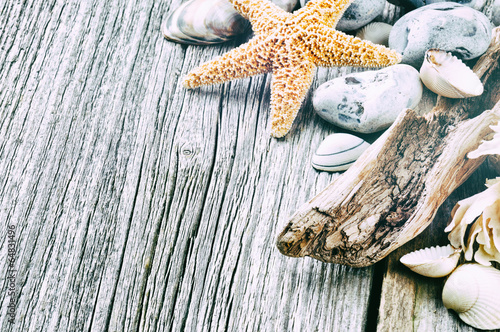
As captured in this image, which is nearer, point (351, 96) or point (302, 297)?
point (302, 297)

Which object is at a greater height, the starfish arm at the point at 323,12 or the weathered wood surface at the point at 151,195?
the starfish arm at the point at 323,12

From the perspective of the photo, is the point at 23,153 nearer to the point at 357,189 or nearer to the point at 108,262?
the point at 108,262

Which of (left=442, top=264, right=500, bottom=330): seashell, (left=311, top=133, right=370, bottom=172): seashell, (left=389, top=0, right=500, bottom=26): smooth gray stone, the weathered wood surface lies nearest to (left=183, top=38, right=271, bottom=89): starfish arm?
the weathered wood surface

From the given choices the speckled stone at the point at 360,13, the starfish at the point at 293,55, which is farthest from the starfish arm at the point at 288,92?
the speckled stone at the point at 360,13

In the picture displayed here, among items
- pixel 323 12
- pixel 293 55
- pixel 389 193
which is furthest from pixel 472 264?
pixel 323 12

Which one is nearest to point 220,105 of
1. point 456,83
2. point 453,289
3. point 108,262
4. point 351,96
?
point 351,96

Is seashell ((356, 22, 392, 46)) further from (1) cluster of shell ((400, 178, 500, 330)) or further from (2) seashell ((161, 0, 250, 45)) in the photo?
(1) cluster of shell ((400, 178, 500, 330))

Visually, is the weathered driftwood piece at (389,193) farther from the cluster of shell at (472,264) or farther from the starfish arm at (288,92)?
the starfish arm at (288,92)

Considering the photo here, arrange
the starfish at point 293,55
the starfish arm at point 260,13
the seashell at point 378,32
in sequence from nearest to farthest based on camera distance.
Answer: the starfish at point 293,55, the starfish arm at point 260,13, the seashell at point 378,32
